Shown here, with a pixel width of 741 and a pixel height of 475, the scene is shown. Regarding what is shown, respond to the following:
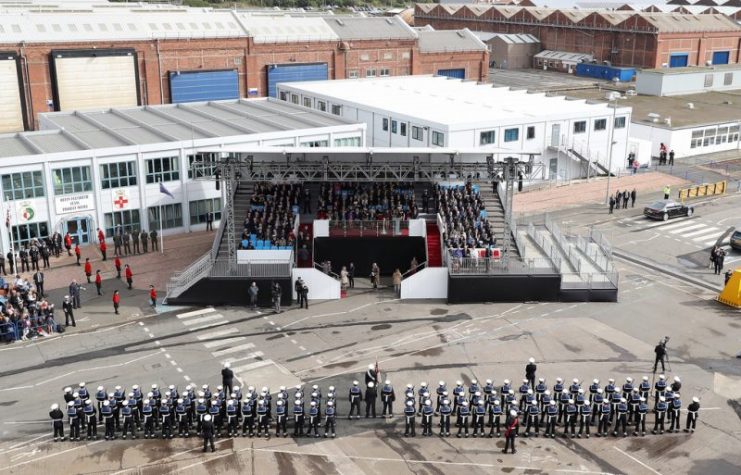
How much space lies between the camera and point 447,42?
3430 inches

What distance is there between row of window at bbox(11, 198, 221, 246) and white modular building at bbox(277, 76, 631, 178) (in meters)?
13.9

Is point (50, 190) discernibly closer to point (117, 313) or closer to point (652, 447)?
point (117, 313)

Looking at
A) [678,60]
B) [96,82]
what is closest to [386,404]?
[96,82]

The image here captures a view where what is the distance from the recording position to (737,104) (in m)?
80.6

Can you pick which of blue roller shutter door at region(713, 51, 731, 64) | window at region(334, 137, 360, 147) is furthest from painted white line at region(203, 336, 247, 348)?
blue roller shutter door at region(713, 51, 731, 64)

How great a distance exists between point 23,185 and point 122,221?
19.1ft

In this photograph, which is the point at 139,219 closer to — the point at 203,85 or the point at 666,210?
the point at 203,85

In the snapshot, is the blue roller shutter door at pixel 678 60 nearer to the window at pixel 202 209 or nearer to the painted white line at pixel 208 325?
the window at pixel 202 209

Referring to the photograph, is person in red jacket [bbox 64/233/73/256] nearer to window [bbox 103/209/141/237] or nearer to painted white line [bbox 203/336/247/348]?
window [bbox 103/209/141/237]

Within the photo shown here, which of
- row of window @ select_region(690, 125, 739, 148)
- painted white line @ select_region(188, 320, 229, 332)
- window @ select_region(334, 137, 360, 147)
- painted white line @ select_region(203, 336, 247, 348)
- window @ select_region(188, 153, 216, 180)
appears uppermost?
window @ select_region(188, 153, 216, 180)

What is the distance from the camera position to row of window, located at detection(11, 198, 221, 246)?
1617 inches

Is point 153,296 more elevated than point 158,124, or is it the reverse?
point 158,124

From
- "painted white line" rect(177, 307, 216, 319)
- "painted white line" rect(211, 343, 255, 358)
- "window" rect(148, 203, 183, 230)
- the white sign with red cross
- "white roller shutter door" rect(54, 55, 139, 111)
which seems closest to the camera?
"painted white line" rect(211, 343, 255, 358)

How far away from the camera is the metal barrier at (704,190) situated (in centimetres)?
5384
